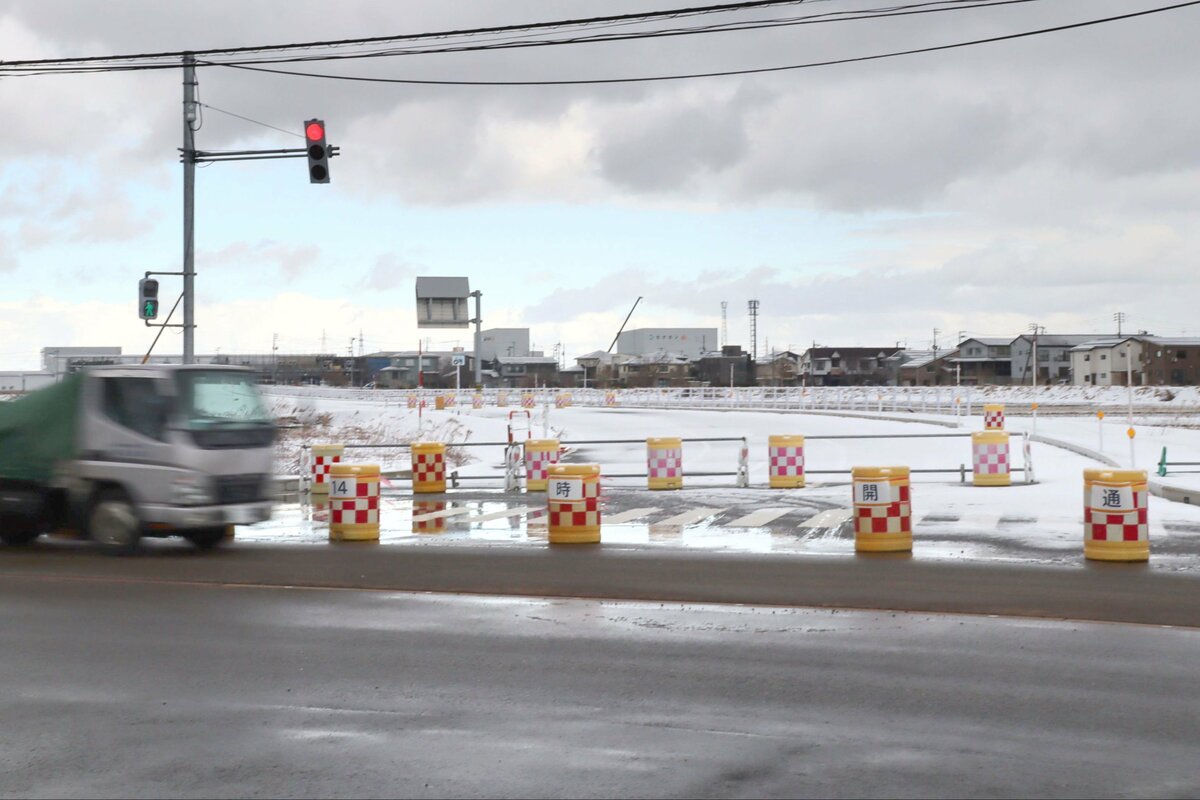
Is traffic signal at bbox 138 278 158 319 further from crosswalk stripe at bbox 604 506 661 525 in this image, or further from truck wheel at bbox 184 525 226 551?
crosswalk stripe at bbox 604 506 661 525

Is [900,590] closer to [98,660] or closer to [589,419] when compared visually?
[98,660]

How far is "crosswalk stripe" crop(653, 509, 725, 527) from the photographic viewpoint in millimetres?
19281

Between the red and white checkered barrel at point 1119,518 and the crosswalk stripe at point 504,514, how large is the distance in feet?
31.6

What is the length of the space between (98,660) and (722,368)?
148509 mm

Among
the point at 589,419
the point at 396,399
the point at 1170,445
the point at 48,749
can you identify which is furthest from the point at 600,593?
the point at 396,399

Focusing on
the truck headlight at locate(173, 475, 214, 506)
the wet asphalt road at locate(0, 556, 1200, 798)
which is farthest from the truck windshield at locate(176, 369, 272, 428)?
the wet asphalt road at locate(0, 556, 1200, 798)

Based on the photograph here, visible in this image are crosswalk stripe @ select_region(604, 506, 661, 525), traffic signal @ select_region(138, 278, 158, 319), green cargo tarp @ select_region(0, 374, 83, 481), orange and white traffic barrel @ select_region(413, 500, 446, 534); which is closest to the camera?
green cargo tarp @ select_region(0, 374, 83, 481)

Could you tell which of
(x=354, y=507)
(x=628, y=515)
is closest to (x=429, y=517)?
(x=628, y=515)

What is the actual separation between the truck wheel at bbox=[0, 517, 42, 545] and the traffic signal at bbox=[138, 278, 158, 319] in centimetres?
665

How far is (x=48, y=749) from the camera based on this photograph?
6.62 meters

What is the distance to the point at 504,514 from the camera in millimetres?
21188

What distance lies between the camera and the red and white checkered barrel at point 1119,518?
1398 cm

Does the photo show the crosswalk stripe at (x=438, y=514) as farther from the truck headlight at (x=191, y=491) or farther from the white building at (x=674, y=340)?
the white building at (x=674, y=340)

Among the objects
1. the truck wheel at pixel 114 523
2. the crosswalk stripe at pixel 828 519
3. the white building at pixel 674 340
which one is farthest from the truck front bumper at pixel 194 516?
the white building at pixel 674 340
